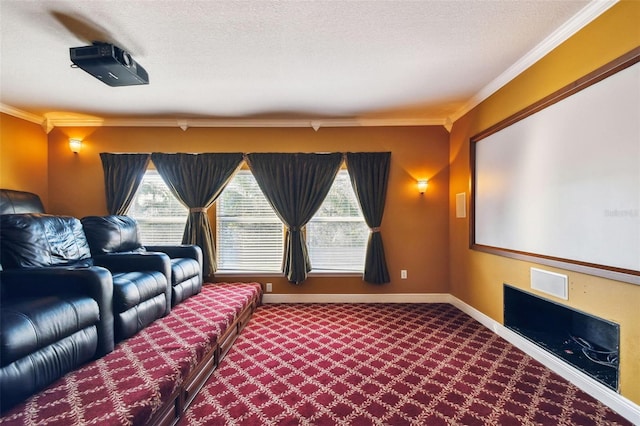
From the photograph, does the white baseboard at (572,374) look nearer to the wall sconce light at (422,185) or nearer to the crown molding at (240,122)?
the wall sconce light at (422,185)

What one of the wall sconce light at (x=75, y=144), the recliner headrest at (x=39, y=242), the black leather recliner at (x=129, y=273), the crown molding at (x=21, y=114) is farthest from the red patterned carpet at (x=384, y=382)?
the crown molding at (x=21, y=114)

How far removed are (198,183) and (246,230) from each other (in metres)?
0.92

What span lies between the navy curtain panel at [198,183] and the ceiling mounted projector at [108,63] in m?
1.62

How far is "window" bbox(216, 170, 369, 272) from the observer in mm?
4211

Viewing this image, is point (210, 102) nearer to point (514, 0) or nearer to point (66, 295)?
point (66, 295)

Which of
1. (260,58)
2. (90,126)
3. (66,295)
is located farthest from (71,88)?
(66,295)

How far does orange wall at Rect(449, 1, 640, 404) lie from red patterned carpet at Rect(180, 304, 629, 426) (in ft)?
1.26

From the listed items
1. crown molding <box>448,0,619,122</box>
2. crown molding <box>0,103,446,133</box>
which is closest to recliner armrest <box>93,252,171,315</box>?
crown molding <box>0,103,446,133</box>

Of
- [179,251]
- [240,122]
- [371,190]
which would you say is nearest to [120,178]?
[179,251]

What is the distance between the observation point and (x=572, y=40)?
213 cm

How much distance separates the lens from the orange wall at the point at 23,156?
12.0 feet

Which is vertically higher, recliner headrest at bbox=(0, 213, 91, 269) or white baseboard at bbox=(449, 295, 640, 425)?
recliner headrest at bbox=(0, 213, 91, 269)

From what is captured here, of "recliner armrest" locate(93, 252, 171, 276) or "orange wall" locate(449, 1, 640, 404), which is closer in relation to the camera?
"orange wall" locate(449, 1, 640, 404)

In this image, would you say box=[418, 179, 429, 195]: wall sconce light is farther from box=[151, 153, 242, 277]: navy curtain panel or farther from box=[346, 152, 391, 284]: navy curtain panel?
box=[151, 153, 242, 277]: navy curtain panel
